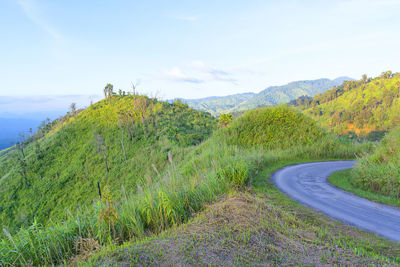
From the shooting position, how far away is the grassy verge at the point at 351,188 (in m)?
9.62

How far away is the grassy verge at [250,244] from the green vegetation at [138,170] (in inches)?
39.5

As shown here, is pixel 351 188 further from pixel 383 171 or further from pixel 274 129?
pixel 274 129

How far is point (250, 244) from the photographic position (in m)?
4.62

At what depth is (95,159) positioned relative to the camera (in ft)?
157

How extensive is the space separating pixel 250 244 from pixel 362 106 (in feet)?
441

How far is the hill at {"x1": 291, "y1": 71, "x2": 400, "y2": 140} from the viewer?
9306cm

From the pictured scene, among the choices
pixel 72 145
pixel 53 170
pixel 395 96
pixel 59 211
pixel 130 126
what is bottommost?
pixel 59 211

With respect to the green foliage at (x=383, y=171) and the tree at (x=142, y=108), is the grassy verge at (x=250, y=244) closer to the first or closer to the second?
the green foliage at (x=383, y=171)

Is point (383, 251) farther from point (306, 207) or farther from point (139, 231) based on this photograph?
point (139, 231)

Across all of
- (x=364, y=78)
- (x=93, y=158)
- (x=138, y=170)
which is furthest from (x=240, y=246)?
(x=364, y=78)

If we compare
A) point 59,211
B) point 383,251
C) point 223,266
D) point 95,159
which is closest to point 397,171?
point 383,251

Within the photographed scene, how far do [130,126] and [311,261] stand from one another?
54934mm

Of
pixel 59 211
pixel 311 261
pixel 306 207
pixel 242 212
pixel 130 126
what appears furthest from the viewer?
pixel 130 126

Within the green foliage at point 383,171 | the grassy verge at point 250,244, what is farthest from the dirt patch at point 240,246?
the green foliage at point 383,171
